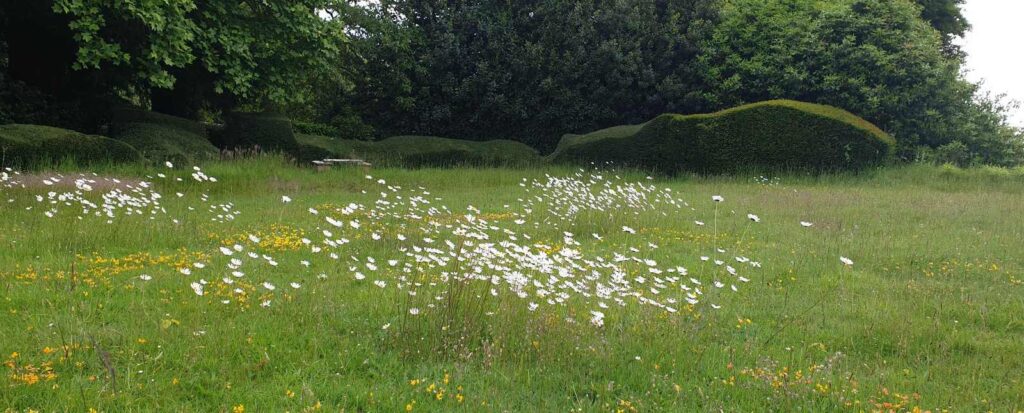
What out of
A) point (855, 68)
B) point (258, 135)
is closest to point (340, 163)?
point (258, 135)

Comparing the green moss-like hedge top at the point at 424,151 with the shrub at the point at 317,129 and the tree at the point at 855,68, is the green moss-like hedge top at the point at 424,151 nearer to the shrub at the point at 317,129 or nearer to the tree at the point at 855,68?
the shrub at the point at 317,129

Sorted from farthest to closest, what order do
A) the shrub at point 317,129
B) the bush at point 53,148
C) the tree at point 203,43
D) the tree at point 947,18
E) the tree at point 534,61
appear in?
the tree at point 947,18
the shrub at point 317,129
the tree at point 534,61
the tree at point 203,43
the bush at point 53,148

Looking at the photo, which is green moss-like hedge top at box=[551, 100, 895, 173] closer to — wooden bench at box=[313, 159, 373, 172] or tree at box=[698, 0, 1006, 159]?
tree at box=[698, 0, 1006, 159]

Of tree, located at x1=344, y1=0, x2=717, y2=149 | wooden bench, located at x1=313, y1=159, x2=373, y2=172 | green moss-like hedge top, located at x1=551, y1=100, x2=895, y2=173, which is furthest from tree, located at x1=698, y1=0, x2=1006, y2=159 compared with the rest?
wooden bench, located at x1=313, y1=159, x2=373, y2=172

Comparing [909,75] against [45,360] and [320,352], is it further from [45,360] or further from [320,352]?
[45,360]

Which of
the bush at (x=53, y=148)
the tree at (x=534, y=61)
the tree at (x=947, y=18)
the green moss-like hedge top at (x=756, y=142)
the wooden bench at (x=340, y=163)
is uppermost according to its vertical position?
the tree at (x=947, y=18)

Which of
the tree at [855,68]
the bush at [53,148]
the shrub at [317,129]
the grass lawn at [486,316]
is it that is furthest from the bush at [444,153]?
the grass lawn at [486,316]

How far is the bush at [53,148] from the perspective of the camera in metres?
10.8

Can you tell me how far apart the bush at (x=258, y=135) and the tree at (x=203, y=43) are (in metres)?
0.70

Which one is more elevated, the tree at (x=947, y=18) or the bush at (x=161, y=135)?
the tree at (x=947, y=18)

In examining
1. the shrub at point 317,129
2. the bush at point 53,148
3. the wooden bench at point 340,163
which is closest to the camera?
the bush at point 53,148

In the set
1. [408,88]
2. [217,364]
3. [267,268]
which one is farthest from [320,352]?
[408,88]

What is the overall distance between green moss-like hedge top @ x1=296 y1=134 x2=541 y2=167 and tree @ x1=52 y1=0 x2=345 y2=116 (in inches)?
62.3

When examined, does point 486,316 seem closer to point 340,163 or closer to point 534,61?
point 340,163
